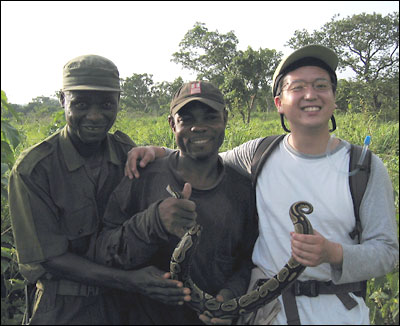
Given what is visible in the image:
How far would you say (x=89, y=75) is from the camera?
2.42m

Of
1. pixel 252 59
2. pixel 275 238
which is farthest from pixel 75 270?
pixel 252 59

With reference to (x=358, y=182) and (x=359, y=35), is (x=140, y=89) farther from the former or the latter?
(x=358, y=182)

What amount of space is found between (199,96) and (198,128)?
0.20 meters

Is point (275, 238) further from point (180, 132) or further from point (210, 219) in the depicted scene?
point (180, 132)

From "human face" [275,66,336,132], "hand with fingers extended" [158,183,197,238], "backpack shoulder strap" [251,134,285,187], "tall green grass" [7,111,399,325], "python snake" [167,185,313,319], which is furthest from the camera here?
"tall green grass" [7,111,399,325]

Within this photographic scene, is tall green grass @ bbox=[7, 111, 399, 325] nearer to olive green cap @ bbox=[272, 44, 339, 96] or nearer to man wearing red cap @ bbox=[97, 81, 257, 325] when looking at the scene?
olive green cap @ bbox=[272, 44, 339, 96]

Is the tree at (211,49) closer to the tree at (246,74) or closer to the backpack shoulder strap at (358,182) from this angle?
the tree at (246,74)

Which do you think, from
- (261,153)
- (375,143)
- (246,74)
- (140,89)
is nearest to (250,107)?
(246,74)

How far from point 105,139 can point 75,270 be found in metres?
0.95

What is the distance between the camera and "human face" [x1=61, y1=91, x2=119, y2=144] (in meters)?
2.42

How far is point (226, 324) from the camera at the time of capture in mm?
2301

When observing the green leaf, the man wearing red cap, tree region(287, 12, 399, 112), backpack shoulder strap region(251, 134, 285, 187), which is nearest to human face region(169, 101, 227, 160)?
the man wearing red cap

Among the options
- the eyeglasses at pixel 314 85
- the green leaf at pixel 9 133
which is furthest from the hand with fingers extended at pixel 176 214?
the green leaf at pixel 9 133

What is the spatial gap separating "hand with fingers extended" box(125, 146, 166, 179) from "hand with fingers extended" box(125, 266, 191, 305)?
632 millimetres
